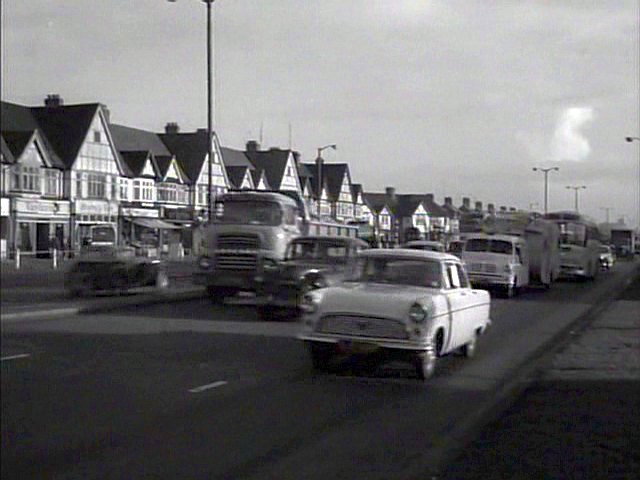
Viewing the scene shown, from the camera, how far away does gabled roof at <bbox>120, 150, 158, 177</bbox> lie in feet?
14.5

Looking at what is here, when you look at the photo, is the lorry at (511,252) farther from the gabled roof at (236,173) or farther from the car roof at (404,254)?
the gabled roof at (236,173)

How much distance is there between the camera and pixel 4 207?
2436 mm

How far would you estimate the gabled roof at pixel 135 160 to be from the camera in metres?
4.41

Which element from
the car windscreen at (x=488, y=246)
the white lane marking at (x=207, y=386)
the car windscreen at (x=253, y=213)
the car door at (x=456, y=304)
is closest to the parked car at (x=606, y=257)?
the car windscreen at (x=488, y=246)

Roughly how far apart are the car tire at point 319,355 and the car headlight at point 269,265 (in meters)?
6.33

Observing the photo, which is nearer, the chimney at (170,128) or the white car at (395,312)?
the chimney at (170,128)

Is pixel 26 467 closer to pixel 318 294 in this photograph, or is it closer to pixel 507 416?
pixel 507 416

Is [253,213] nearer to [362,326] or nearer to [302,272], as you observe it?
[302,272]

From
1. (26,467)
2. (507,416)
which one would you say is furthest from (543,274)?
(26,467)

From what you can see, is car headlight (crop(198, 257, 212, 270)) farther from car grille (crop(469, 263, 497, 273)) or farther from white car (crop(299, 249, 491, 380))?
car grille (crop(469, 263, 497, 273))

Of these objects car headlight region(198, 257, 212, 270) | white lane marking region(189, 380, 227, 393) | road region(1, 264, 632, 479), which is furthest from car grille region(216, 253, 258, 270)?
white lane marking region(189, 380, 227, 393)

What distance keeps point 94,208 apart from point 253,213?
56.7 ft

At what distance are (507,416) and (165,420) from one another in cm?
323

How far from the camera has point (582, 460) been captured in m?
7.23
